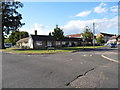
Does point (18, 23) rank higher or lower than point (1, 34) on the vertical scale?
higher

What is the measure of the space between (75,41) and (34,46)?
22847mm

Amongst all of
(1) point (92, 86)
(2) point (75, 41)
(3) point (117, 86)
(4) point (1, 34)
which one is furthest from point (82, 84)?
(2) point (75, 41)

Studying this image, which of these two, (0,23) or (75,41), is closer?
(0,23)

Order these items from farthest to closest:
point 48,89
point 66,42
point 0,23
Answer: point 66,42
point 0,23
point 48,89

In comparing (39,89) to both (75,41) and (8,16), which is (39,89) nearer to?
(8,16)

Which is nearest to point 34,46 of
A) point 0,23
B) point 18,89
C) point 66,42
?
point 0,23

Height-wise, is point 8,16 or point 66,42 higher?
point 8,16

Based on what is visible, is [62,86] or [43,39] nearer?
[62,86]

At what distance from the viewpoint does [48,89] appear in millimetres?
3977

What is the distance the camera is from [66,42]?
48.0 meters

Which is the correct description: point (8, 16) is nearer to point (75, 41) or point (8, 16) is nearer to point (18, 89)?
point (75, 41)

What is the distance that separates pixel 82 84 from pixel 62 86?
2.80ft

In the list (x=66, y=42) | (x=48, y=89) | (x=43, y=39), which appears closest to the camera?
(x=48, y=89)

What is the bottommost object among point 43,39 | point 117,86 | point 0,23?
point 117,86
